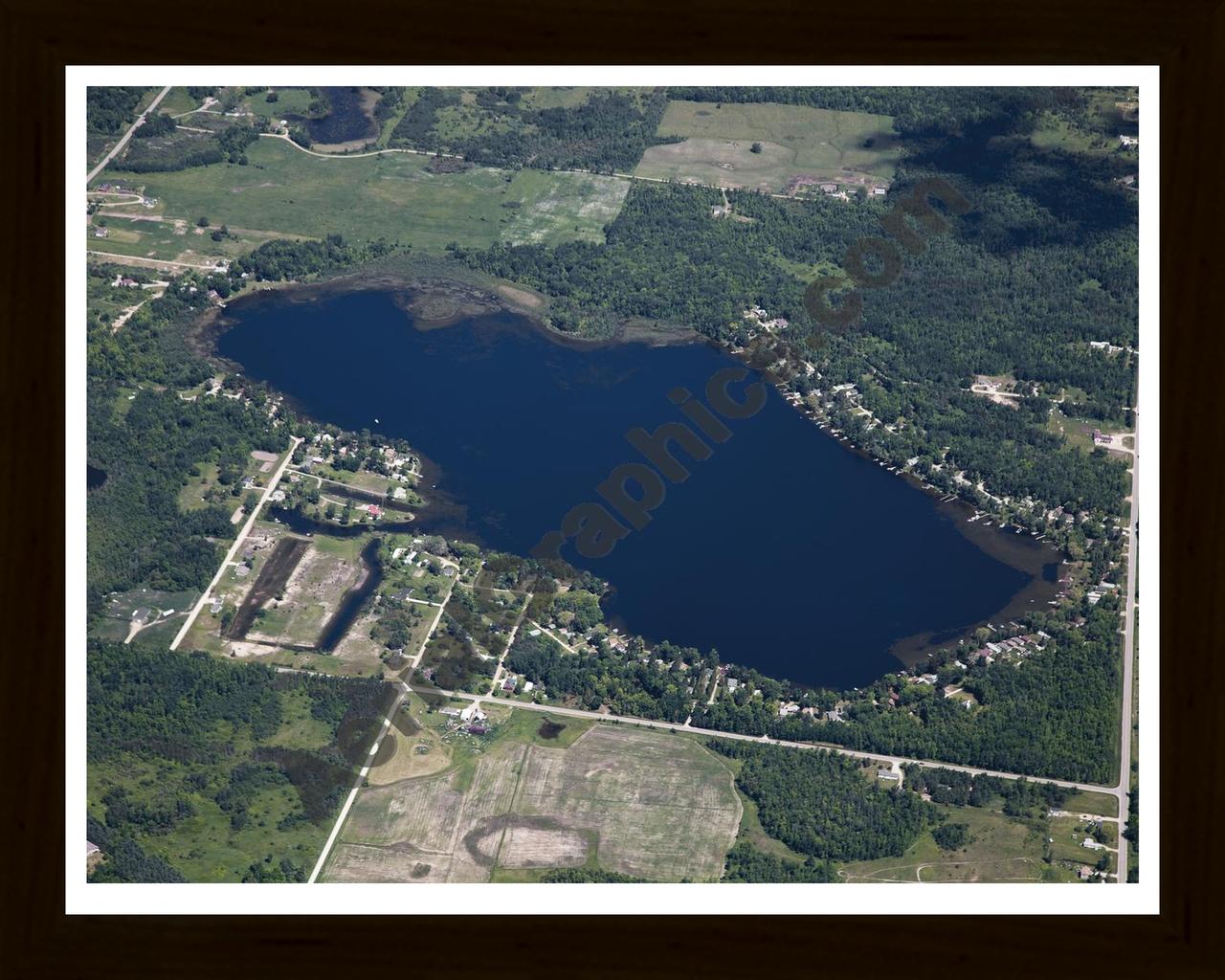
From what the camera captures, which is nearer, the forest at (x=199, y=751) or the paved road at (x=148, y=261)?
the forest at (x=199, y=751)

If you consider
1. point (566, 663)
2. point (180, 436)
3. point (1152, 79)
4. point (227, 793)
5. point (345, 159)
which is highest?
point (345, 159)

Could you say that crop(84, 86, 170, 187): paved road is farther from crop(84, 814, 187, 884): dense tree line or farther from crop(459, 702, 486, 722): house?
crop(84, 814, 187, 884): dense tree line

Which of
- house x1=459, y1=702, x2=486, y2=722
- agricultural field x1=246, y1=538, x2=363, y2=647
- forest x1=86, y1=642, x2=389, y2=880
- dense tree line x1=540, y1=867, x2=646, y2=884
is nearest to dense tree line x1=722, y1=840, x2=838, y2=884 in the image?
dense tree line x1=540, y1=867, x2=646, y2=884

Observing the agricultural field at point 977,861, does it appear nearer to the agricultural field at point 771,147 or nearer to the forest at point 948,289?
the forest at point 948,289

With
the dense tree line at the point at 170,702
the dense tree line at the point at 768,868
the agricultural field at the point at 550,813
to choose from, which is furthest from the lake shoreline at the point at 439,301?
the dense tree line at the point at 768,868

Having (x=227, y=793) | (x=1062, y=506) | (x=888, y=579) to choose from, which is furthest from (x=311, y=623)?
(x=1062, y=506)

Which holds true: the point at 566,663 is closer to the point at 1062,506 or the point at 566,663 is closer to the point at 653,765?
the point at 653,765

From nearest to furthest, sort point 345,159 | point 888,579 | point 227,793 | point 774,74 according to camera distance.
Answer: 1. point 774,74
2. point 227,793
3. point 888,579
4. point 345,159
